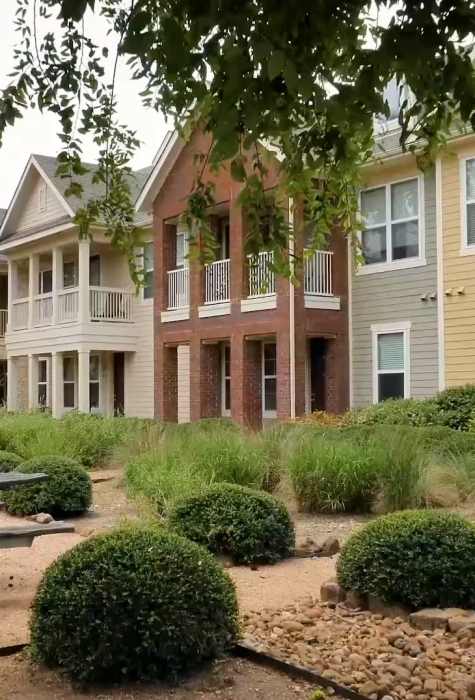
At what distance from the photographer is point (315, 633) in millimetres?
5160

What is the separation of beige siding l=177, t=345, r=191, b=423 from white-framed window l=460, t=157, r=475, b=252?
9.87m

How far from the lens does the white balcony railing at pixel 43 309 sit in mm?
26953

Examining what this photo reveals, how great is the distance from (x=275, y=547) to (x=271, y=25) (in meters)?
5.43

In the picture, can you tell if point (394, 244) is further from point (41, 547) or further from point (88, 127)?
point (88, 127)

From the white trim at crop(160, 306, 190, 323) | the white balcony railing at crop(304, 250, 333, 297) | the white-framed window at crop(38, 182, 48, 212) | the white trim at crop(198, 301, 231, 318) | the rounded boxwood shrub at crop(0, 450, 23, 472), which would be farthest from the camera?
the white-framed window at crop(38, 182, 48, 212)

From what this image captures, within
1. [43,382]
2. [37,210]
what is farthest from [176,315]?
[43,382]

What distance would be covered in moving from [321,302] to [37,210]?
13.3m

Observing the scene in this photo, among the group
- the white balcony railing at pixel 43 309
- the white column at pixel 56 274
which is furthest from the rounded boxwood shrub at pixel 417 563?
the white balcony railing at pixel 43 309

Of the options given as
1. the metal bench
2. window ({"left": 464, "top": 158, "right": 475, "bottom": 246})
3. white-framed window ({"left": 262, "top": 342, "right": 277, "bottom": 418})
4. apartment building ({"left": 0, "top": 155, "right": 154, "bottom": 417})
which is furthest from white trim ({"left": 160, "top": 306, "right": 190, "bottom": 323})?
the metal bench

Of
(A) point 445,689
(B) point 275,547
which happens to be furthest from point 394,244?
(A) point 445,689

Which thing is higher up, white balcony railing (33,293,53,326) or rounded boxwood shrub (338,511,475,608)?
white balcony railing (33,293,53,326)

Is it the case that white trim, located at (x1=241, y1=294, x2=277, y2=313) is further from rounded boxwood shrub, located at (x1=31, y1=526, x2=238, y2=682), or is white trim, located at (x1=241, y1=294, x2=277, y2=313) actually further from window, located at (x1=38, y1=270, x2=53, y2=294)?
rounded boxwood shrub, located at (x1=31, y1=526, x2=238, y2=682)

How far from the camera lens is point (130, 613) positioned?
433 centimetres

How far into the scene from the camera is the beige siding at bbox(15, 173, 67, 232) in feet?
88.7
